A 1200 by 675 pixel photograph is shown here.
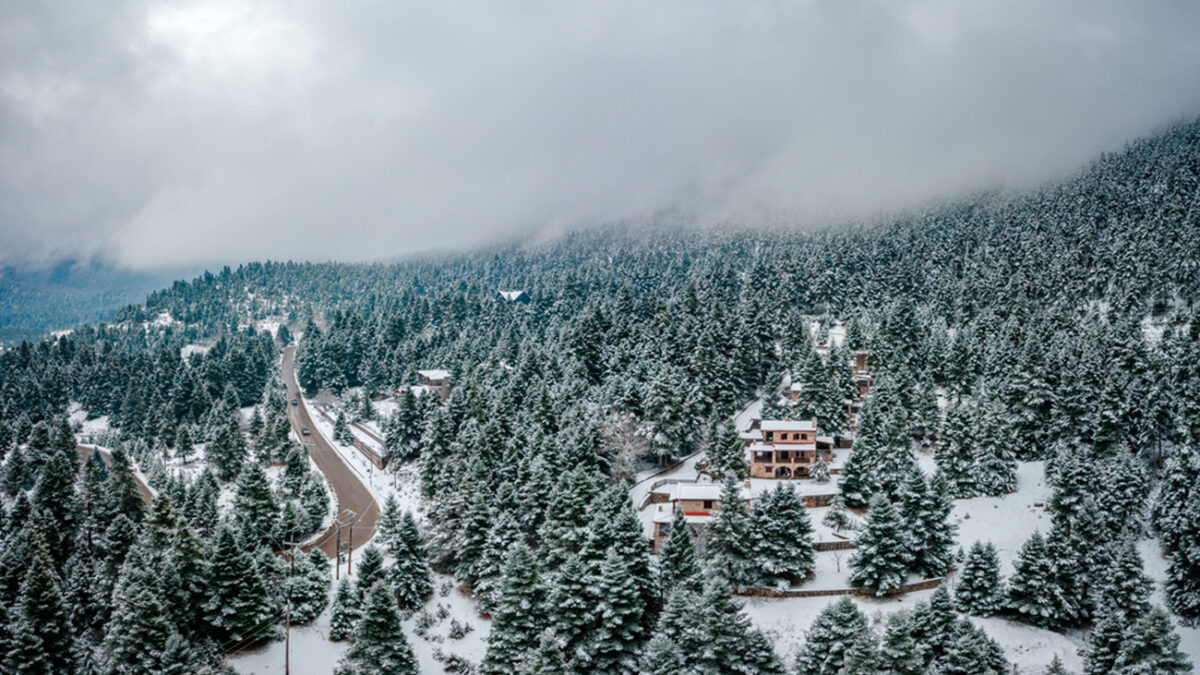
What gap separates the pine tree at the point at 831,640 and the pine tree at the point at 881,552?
30.3ft

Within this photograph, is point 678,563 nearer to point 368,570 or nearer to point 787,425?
point 368,570

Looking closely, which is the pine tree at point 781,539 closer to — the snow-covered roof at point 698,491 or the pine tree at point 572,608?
the snow-covered roof at point 698,491

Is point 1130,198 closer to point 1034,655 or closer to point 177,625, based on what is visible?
point 1034,655

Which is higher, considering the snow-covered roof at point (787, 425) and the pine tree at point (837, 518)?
the snow-covered roof at point (787, 425)

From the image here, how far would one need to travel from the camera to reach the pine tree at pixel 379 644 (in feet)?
120

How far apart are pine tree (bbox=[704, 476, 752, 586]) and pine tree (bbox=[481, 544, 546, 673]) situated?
1280 cm

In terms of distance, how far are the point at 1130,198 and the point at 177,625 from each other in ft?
558

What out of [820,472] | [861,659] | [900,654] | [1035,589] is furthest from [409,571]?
[1035,589]

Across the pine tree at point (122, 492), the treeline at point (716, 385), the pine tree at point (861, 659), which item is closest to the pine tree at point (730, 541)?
the treeline at point (716, 385)

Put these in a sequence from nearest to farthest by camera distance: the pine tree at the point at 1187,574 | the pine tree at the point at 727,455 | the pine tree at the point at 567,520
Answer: the pine tree at the point at 1187,574 < the pine tree at the point at 567,520 < the pine tree at the point at 727,455

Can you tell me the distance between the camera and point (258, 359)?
12681 centimetres

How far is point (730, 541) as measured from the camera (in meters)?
45.2

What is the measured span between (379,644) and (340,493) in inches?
1557

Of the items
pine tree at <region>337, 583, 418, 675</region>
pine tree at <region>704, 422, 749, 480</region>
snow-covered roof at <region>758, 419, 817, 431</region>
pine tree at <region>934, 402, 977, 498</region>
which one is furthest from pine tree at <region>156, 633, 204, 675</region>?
pine tree at <region>934, 402, 977, 498</region>
